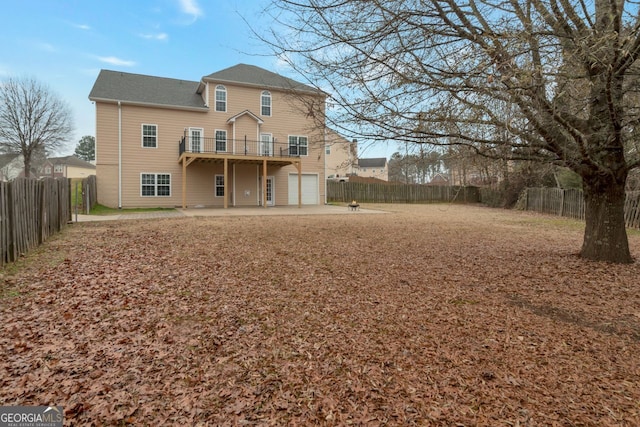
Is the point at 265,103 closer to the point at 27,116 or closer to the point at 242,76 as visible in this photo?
the point at 242,76

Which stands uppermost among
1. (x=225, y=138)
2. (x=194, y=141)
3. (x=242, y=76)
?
(x=242, y=76)

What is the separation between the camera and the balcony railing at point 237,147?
18.4m

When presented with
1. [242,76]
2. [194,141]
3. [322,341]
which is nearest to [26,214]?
[322,341]

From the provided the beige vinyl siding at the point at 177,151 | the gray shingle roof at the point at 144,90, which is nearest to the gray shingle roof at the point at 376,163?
the beige vinyl siding at the point at 177,151

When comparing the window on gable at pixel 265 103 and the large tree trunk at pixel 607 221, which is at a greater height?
the window on gable at pixel 265 103

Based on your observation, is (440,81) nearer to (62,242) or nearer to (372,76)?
(372,76)

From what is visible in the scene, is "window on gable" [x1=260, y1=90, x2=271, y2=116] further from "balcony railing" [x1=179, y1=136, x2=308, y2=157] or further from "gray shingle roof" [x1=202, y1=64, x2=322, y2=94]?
"balcony railing" [x1=179, y1=136, x2=308, y2=157]

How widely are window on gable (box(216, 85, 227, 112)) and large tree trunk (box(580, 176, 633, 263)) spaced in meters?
17.8

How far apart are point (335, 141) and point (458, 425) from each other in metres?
4.39

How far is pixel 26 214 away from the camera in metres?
6.21

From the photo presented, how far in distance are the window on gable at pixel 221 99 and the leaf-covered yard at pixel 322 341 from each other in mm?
15101

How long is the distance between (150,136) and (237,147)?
4.63 meters

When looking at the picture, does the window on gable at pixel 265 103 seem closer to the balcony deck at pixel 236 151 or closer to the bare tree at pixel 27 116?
the balcony deck at pixel 236 151

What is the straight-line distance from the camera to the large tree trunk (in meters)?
5.54
